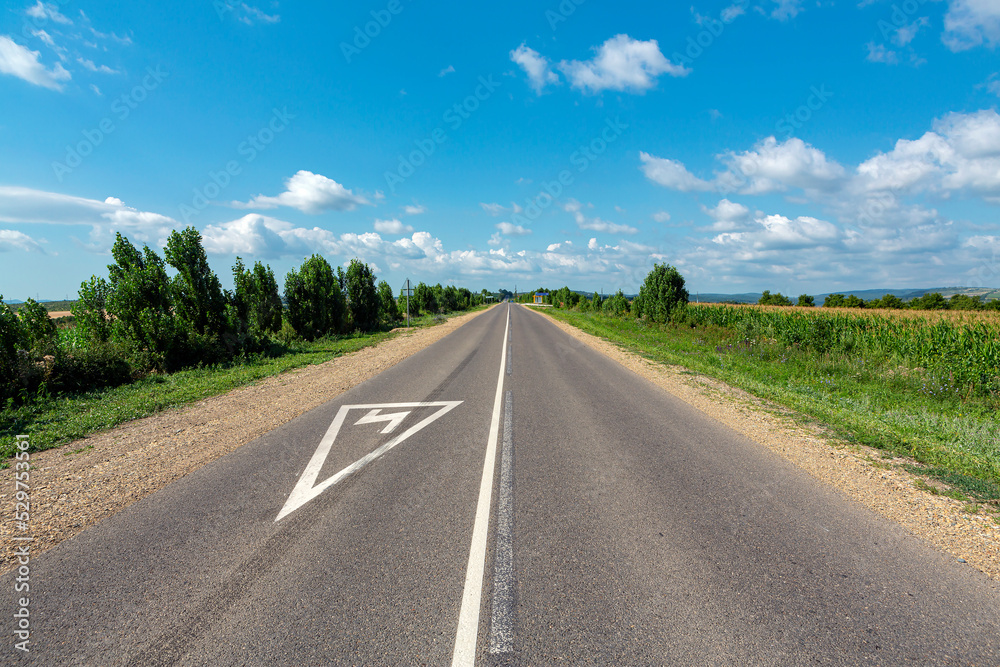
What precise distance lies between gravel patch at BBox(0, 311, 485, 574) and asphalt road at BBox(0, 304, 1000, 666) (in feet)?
1.11

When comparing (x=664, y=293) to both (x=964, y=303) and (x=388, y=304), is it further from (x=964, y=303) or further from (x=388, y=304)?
(x=964, y=303)

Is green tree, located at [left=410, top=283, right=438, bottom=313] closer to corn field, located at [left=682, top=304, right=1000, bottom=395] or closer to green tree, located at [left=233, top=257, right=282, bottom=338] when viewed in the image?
green tree, located at [left=233, top=257, right=282, bottom=338]

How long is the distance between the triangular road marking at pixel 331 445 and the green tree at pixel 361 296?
73.2 ft

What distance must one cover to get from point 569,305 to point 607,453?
88382 mm

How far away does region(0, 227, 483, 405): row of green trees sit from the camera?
29.2 feet

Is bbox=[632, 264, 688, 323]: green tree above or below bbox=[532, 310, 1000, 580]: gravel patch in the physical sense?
above

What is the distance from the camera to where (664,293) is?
30.1 metres

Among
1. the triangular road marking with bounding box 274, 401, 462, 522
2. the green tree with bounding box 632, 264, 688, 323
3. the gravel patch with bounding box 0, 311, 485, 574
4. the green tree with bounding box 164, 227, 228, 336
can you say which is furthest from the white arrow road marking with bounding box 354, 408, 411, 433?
the green tree with bounding box 632, 264, 688, 323

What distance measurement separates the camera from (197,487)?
14.9ft

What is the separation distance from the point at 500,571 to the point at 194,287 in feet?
50.5

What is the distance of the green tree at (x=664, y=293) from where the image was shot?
2980cm

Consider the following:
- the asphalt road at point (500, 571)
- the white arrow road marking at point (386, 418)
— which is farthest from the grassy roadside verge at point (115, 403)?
the white arrow road marking at point (386, 418)

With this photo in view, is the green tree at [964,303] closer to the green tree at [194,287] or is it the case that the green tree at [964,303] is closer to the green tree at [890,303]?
the green tree at [890,303]

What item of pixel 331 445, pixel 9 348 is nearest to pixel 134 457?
pixel 331 445
